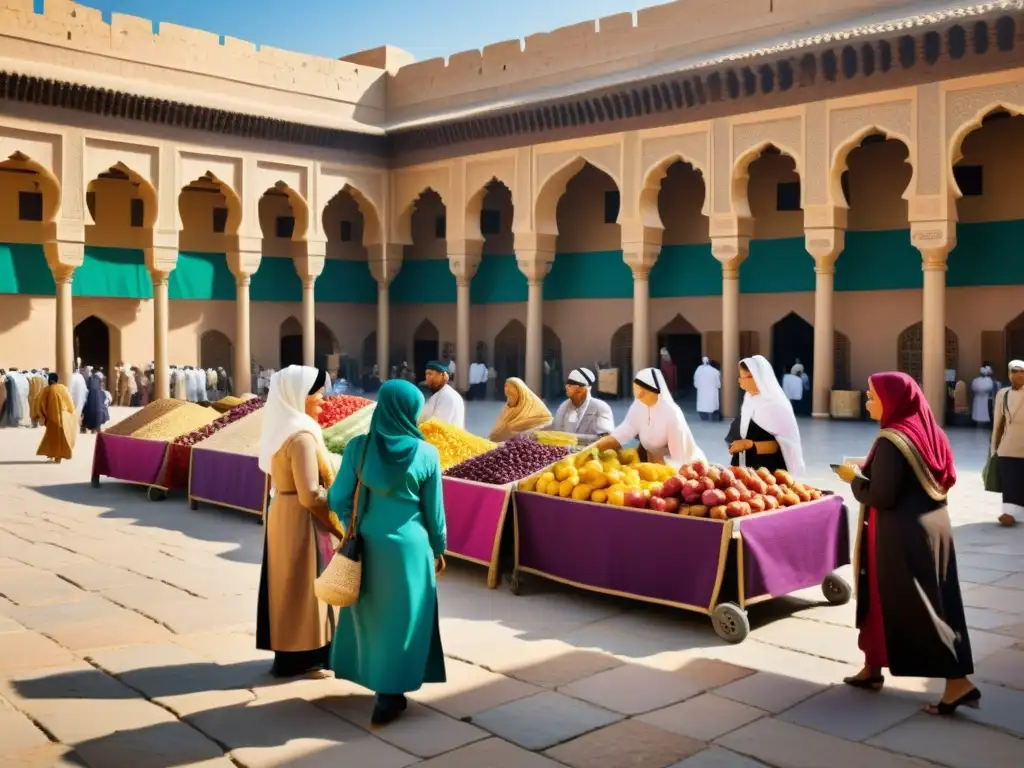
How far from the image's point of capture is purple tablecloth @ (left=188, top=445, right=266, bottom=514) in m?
8.45

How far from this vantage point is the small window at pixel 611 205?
75.3 feet

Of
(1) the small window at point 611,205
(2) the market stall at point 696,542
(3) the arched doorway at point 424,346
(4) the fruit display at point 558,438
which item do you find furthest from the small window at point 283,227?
(2) the market stall at point 696,542

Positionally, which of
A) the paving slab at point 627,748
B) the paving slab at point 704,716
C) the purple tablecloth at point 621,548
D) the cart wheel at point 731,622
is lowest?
the paving slab at point 627,748

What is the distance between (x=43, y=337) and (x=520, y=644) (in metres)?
19.8

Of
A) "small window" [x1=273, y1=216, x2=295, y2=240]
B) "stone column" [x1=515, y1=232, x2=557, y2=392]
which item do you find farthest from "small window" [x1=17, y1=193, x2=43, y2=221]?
"stone column" [x1=515, y1=232, x2=557, y2=392]

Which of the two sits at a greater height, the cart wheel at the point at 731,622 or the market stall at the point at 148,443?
the market stall at the point at 148,443

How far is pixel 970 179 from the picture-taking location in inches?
713

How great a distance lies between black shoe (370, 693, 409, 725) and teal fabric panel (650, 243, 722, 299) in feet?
58.1

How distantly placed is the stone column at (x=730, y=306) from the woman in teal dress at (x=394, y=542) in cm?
1428

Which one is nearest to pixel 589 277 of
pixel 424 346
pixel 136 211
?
pixel 424 346

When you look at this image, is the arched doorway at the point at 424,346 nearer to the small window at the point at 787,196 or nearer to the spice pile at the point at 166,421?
the small window at the point at 787,196

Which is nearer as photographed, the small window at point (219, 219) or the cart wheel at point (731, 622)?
the cart wheel at point (731, 622)

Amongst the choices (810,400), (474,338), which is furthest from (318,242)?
(810,400)

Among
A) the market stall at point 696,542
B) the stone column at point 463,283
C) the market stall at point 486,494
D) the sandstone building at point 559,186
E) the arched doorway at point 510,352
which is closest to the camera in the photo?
the market stall at point 696,542
